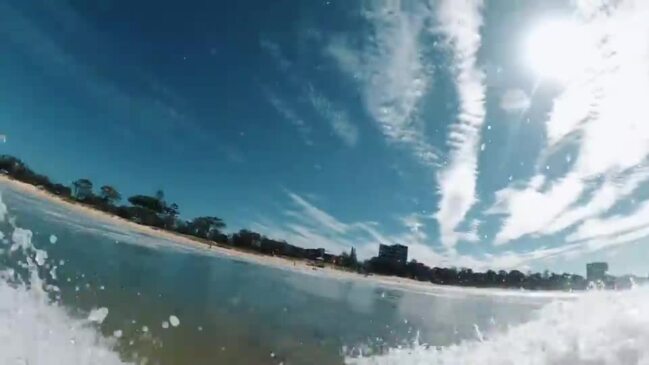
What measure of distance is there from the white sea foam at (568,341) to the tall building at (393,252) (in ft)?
0.90

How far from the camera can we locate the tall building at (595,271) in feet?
5.75

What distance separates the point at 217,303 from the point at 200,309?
0.14 ft

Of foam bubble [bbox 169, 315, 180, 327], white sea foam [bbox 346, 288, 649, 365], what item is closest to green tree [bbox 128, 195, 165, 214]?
foam bubble [bbox 169, 315, 180, 327]

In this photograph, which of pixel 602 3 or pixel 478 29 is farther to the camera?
pixel 602 3

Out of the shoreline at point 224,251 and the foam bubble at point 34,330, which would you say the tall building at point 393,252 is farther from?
the foam bubble at point 34,330

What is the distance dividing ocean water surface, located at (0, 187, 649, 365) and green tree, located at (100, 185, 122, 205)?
7 centimetres

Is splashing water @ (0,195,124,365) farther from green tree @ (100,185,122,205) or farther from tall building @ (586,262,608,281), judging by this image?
tall building @ (586,262,608,281)

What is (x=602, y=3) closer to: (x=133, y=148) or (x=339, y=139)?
(x=339, y=139)

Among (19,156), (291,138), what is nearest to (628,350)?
(291,138)

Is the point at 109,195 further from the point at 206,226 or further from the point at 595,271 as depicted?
the point at 595,271

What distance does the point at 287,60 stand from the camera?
1502 millimetres

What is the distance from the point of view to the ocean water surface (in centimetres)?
153

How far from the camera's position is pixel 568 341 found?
1.89 meters

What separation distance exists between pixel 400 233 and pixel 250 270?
366mm
